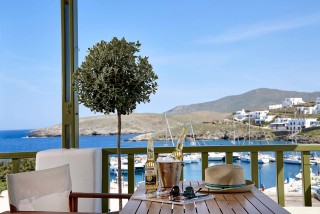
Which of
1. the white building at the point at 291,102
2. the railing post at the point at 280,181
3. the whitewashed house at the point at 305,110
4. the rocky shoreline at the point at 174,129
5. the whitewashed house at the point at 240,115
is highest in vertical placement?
the white building at the point at 291,102

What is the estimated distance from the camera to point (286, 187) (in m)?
4.09

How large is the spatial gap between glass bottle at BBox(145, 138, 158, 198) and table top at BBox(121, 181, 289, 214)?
0.21m

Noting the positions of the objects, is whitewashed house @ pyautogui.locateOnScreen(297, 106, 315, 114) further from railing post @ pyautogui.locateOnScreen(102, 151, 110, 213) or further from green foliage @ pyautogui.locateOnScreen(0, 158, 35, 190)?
green foliage @ pyautogui.locateOnScreen(0, 158, 35, 190)

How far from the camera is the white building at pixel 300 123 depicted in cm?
459

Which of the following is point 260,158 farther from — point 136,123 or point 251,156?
point 136,123

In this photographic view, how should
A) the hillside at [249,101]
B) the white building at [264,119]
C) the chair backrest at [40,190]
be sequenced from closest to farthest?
the chair backrest at [40,190] < the white building at [264,119] < the hillside at [249,101]

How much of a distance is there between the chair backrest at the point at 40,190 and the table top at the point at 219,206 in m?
0.69

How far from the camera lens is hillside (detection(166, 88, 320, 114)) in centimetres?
491

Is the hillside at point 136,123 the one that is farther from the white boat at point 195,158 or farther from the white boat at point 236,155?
the white boat at point 236,155

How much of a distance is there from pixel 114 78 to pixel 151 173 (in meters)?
1.50

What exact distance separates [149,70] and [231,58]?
2974 mm

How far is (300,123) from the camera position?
4.65 meters

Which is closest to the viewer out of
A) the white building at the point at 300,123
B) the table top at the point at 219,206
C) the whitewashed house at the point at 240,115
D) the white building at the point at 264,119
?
the table top at the point at 219,206

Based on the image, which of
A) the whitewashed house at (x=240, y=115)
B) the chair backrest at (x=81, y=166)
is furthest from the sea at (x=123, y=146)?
the whitewashed house at (x=240, y=115)
